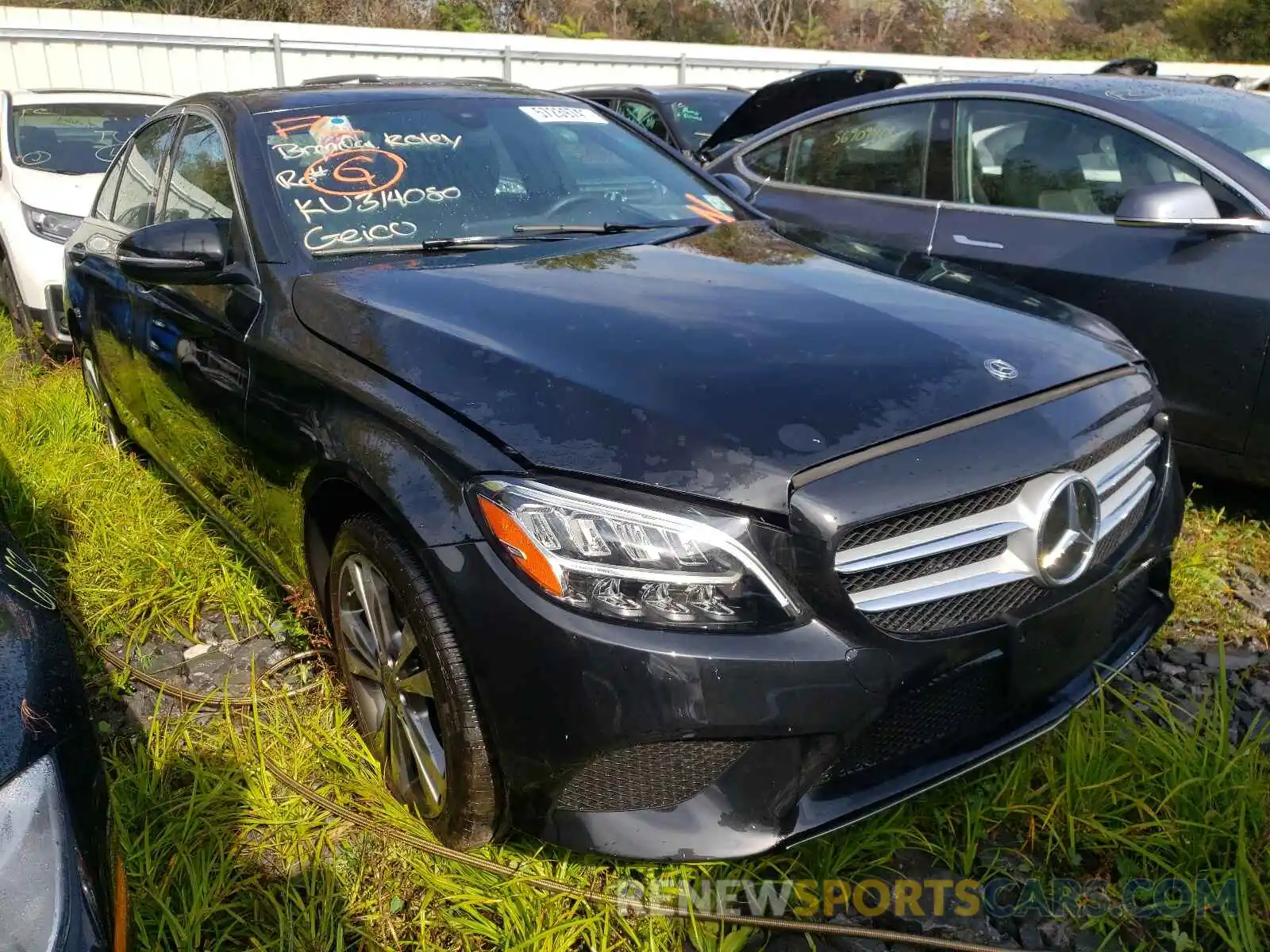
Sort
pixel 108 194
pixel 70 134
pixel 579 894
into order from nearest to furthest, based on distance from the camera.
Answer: pixel 579 894, pixel 108 194, pixel 70 134

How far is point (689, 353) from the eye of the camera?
1.91m

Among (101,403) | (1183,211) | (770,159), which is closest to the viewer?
(1183,211)

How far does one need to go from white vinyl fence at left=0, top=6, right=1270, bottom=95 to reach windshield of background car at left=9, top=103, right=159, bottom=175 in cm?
637

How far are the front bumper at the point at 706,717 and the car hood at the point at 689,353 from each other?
0.24 m

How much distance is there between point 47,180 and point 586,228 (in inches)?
182

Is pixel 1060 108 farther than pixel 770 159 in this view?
No

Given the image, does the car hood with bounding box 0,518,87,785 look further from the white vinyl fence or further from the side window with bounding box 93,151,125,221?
the white vinyl fence

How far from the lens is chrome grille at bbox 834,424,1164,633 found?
165cm

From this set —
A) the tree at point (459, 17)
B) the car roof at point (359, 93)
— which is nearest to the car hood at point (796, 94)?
the car roof at point (359, 93)

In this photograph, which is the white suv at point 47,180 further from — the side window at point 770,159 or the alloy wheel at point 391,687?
the alloy wheel at point 391,687

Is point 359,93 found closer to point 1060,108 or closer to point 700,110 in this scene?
point 1060,108

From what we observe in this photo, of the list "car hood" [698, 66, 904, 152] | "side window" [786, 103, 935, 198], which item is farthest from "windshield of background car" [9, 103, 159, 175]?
"side window" [786, 103, 935, 198]

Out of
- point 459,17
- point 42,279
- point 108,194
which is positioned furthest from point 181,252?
point 459,17

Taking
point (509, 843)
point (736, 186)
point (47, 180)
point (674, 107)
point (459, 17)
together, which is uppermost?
point (459, 17)
